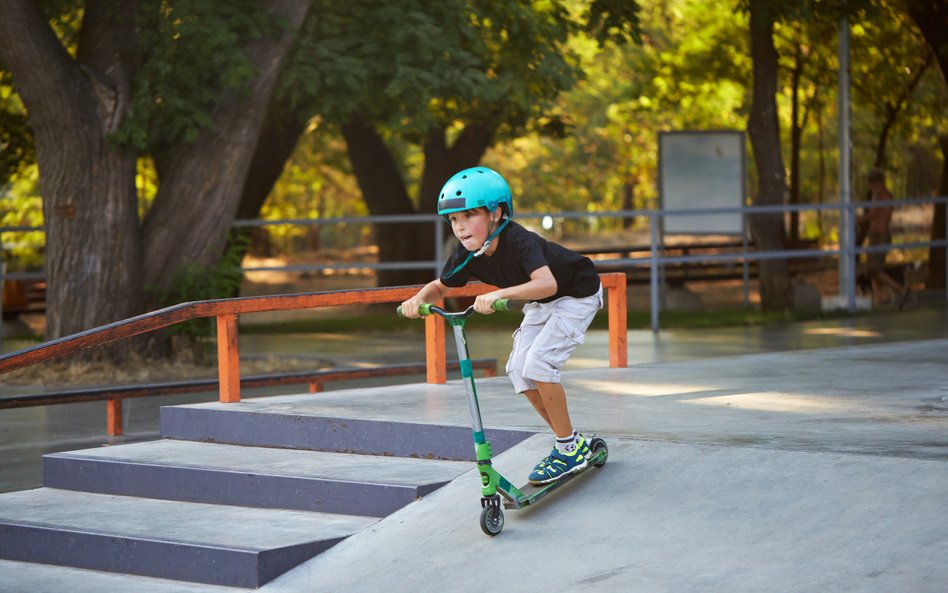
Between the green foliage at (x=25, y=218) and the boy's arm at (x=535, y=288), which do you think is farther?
the green foliage at (x=25, y=218)

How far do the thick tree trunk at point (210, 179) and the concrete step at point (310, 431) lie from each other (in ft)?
21.0

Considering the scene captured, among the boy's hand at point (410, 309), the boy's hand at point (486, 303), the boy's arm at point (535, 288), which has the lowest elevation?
the boy's hand at point (410, 309)

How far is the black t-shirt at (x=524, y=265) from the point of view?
21.4 feet

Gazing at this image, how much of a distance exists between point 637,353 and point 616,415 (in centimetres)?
651

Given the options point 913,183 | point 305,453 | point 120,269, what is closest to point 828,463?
point 305,453

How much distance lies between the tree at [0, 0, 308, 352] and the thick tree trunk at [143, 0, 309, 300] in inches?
0.4

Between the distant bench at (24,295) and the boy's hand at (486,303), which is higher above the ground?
the boy's hand at (486,303)

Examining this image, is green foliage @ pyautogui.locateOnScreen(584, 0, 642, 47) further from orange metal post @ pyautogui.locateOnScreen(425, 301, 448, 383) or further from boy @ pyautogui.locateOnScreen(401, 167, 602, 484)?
boy @ pyautogui.locateOnScreen(401, 167, 602, 484)

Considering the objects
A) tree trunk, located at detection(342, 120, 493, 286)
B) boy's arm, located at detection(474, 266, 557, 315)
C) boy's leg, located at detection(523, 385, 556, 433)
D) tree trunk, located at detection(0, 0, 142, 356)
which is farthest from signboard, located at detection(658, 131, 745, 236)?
boy's arm, located at detection(474, 266, 557, 315)

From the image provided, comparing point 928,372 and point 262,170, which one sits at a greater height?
point 262,170

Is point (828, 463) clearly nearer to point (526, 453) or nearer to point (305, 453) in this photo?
point (526, 453)

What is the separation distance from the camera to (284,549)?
646 centimetres

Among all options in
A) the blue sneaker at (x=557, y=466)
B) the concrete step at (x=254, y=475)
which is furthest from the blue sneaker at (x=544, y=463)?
the concrete step at (x=254, y=475)

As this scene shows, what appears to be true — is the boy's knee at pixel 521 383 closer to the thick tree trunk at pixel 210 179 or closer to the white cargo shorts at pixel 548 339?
the white cargo shorts at pixel 548 339
